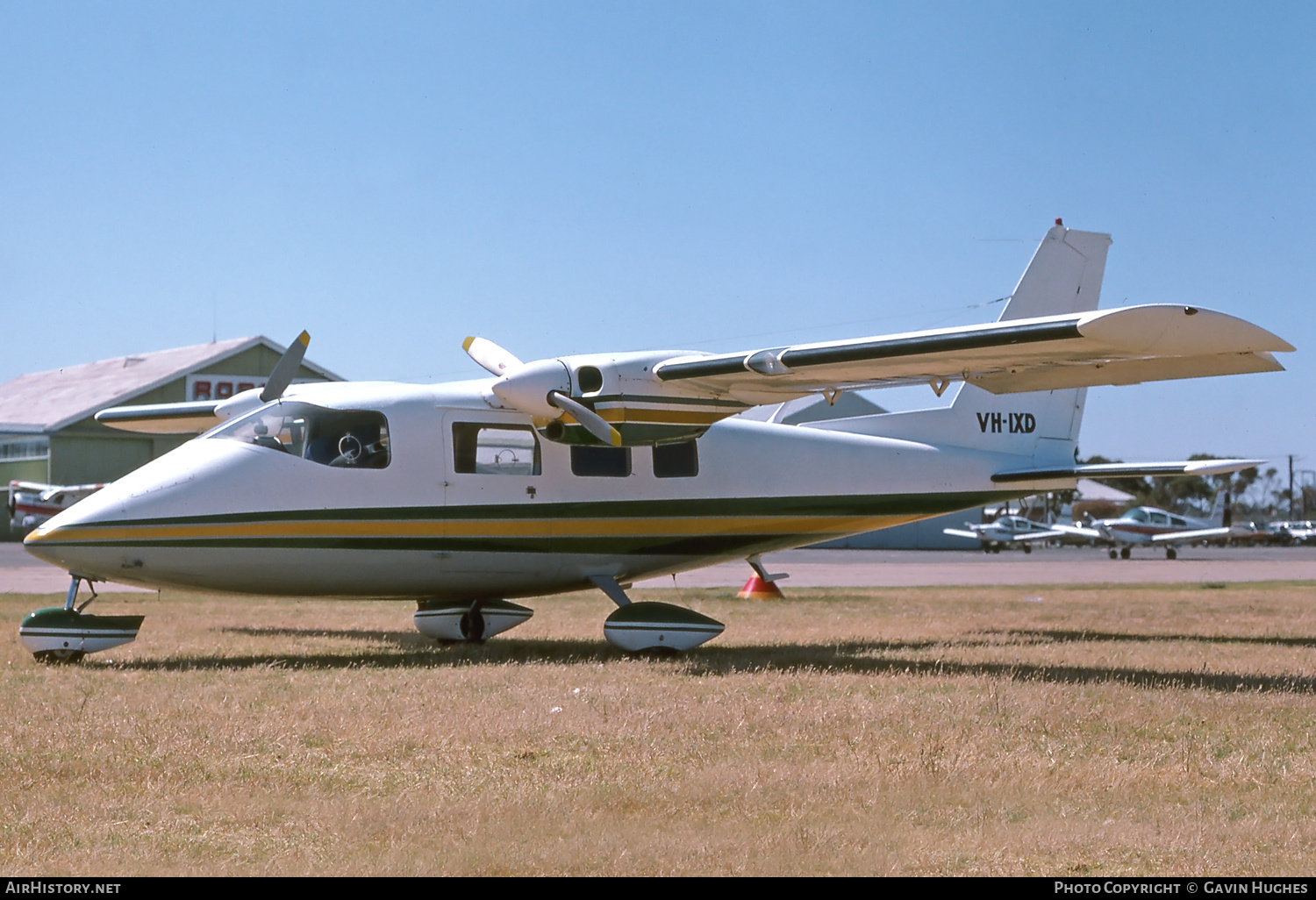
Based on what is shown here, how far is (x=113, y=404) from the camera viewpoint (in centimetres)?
5462

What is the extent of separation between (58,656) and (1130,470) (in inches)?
486

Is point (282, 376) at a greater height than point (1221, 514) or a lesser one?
greater

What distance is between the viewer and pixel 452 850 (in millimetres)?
5406

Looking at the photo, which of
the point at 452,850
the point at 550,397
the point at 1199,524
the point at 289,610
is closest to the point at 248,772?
the point at 452,850

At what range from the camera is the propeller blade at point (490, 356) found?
47.9ft

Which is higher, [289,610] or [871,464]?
[871,464]

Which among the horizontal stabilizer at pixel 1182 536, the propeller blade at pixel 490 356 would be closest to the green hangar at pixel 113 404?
the horizontal stabilizer at pixel 1182 536

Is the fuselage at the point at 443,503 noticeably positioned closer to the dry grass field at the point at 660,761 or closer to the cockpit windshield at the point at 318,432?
the cockpit windshield at the point at 318,432

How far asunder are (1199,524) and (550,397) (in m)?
62.0

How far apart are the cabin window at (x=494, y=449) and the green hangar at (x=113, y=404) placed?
141 feet

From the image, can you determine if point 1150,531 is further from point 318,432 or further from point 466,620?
point 318,432

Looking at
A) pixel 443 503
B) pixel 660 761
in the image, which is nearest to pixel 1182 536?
pixel 443 503

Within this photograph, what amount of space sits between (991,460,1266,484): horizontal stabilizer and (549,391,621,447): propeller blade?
19.9 feet
